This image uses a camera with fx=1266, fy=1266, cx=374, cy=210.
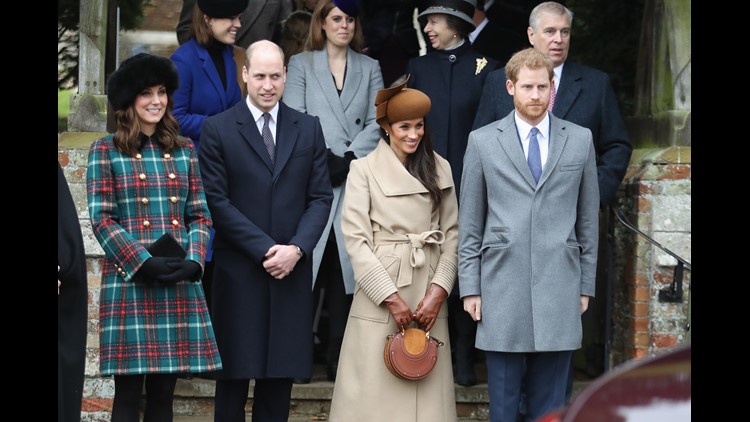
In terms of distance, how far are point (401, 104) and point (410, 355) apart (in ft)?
3.95

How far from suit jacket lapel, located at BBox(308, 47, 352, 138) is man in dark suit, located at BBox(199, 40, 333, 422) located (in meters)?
0.87

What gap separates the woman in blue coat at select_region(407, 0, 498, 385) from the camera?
714 cm

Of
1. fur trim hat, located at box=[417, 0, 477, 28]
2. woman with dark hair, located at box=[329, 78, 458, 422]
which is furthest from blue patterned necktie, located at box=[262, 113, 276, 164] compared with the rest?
fur trim hat, located at box=[417, 0, 477, 28]

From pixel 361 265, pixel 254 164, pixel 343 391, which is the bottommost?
pixel 343 391

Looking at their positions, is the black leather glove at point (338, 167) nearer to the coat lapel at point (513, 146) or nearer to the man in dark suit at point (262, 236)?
the man in dark suit at point (262, 236)

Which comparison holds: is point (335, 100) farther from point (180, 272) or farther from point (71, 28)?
point (71, 28)

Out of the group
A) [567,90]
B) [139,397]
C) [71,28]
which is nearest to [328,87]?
[567,90]

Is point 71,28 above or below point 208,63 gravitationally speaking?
above

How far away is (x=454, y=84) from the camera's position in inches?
283

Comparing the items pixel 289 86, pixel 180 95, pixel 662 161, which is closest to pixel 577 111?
pixel 662 161

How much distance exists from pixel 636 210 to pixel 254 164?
2.49 m

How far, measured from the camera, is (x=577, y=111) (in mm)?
6816

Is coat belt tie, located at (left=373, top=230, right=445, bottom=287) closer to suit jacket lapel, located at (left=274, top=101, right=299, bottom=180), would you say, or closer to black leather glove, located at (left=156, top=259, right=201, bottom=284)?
suit jacket lapel, located at (left=274, top=101, right=299, bottom=180)
